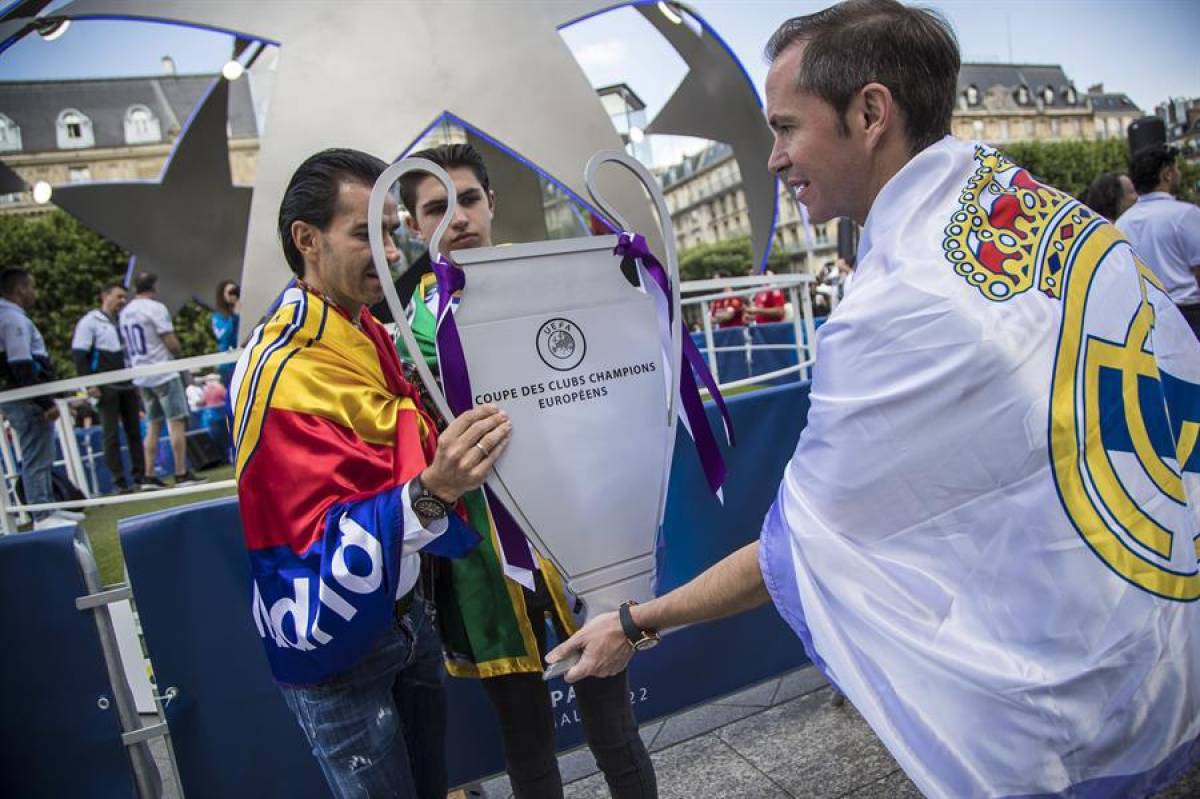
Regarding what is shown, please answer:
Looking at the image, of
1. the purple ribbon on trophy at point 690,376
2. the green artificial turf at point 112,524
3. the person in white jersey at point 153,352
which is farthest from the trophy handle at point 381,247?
the person in white jersey at point 153,352

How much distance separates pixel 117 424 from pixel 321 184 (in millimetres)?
7977

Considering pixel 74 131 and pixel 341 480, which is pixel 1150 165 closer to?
pixel 341 480

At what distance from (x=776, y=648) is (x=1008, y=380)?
247 cm

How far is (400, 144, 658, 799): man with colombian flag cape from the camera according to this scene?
1931 millimetres

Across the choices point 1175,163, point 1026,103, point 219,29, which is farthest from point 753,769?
point 1026,103

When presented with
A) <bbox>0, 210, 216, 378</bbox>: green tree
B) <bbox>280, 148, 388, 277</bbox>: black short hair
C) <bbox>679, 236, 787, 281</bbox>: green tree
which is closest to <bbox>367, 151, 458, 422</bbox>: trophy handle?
<bbox>280, 148, 388, 277</bbox>: black short hair

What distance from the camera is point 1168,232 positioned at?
15.8 ft

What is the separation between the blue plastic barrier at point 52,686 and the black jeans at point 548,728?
3.75 ft

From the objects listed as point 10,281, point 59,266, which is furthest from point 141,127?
point 10,281

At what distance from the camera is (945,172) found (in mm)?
1191

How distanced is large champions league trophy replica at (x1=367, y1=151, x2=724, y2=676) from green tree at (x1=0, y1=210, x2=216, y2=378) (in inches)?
1372

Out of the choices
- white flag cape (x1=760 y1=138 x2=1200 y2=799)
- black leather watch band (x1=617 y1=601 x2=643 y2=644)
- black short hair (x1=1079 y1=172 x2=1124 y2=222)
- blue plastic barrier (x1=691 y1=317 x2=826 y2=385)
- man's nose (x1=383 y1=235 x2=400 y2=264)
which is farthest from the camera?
blue plastic barrier (x1=691 y1=317 x2=826 y2=385)

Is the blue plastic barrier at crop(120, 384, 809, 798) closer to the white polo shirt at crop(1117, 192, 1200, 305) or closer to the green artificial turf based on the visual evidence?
the white polo shirt at crop(1117, 192, 1200, 305)

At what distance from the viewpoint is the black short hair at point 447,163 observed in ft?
7.48
